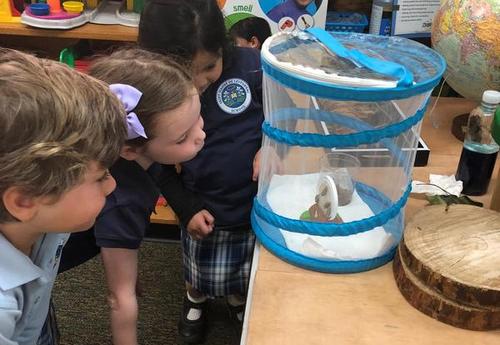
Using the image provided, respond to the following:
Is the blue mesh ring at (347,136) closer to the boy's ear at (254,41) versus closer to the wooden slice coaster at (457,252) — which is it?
the wooden slice coaster at (457,252)

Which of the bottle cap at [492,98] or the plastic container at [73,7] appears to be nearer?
the bottle cap at [492,98]

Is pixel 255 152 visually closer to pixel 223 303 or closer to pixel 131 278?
pixel 131 278

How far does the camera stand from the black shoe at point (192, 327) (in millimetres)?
1496

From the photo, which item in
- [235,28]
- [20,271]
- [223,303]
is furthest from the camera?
[223,303]

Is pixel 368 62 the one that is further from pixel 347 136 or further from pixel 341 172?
pixel 341 172

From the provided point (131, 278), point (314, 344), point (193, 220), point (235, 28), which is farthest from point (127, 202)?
point (235, 28)

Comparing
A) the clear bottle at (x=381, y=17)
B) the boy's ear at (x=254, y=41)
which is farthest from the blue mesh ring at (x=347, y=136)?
the clear bottle at (x=381, y=17)

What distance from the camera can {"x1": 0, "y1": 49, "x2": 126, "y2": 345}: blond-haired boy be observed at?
1.96 feet

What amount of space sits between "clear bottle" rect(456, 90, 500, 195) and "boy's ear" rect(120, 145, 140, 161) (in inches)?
23.1

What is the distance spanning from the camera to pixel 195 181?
1.16 meters

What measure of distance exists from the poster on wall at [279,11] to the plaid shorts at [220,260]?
0.60 metres

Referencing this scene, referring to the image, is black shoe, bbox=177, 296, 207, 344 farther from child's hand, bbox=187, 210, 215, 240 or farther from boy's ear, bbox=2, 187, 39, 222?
boy's ear, bbox=2, 187, 39, 222

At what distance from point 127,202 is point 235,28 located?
73cm

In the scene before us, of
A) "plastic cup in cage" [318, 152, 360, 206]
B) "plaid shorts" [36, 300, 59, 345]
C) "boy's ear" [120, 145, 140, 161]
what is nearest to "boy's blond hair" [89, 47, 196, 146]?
"boy's ear" [120, 145, 140, 161]
